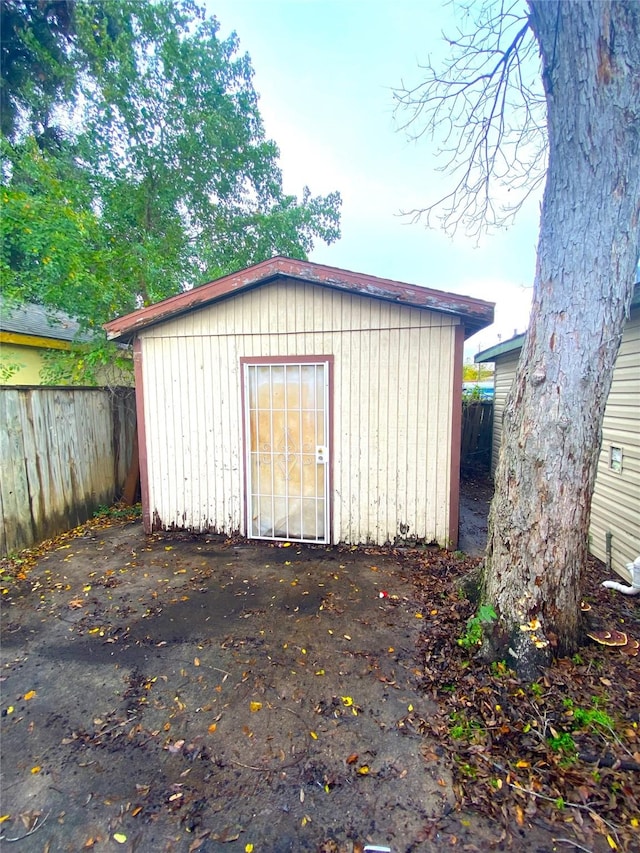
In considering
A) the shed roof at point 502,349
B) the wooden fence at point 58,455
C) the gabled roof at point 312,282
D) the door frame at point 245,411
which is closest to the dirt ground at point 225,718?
the door frame at point 245,411

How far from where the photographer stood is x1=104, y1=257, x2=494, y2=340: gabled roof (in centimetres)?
383

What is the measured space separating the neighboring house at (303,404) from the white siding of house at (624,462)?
50.7 inches

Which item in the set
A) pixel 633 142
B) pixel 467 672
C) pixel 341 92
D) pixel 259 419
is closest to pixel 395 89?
pixel 633 142

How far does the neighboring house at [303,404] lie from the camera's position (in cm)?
412

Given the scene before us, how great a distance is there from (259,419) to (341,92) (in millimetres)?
5092

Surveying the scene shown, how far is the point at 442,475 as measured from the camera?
4.21m

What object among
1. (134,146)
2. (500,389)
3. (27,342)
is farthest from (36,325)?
(500,389)

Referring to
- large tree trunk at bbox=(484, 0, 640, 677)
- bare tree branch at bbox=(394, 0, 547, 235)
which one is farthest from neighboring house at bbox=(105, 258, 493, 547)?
large tree trunk at bbox=(484, 0, 640, 677)

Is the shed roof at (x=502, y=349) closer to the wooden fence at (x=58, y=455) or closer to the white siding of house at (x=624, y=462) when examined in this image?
the white siding of house at (x=624, y=462)

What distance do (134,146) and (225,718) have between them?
31.2 ft

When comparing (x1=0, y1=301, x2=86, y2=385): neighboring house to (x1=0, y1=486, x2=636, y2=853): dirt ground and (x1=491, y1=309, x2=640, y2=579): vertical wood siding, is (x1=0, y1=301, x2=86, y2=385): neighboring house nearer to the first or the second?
(x1=0, y1=486, x2=636, y2=853): dirt ground

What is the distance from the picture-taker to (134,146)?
295 inches

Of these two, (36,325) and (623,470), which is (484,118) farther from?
(36,325)

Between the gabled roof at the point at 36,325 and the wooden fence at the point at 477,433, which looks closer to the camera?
the gabled roof at the point at 36,325
